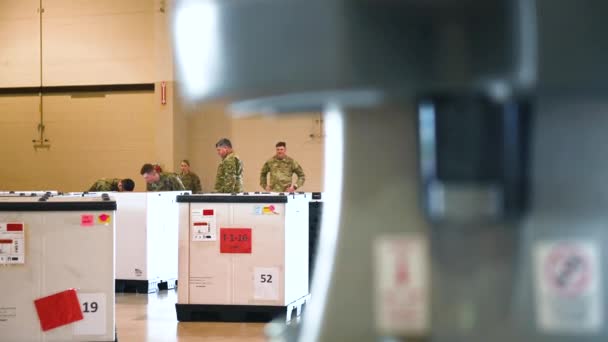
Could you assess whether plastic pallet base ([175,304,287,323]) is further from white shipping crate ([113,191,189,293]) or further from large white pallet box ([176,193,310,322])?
white shipping crate ([113,191,189,293])

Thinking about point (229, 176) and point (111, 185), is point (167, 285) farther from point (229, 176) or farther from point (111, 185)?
point (111, 185)

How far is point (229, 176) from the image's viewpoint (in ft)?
33.9

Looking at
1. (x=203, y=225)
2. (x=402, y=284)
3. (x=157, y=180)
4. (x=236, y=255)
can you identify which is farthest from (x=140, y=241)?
(x=402, y=284)

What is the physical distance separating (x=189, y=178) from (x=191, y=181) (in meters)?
0.06

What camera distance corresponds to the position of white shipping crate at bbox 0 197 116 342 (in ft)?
16.7

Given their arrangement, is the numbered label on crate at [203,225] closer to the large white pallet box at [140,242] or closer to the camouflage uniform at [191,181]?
the large white pallet box at [140,242]

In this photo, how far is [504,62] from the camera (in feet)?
1.49

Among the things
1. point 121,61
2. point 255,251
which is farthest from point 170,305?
point 121,61

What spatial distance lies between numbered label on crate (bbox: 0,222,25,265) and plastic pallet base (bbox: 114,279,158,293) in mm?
3990

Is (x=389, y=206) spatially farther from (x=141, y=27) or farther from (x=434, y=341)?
(x=141, y=27)

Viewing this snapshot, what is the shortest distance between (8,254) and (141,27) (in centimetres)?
1198

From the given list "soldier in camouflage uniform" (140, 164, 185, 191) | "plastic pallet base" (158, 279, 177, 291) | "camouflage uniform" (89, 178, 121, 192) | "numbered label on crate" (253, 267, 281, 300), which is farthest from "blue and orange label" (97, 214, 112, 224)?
"camouflage uniform" (89, 178, 121, 192)

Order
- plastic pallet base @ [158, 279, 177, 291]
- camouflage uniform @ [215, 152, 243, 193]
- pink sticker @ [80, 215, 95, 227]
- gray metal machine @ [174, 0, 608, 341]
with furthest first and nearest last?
1. camouflage uniform @ [215, 152, 243, 193]
2. plastic pallet base @ [158, 279, 177, 291]
3. pink sticker @ [80, 215, 95, 227]
4. gray metal machine @ [174, 0, 608, 341]

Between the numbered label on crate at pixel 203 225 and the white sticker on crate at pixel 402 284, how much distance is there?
6.51m
